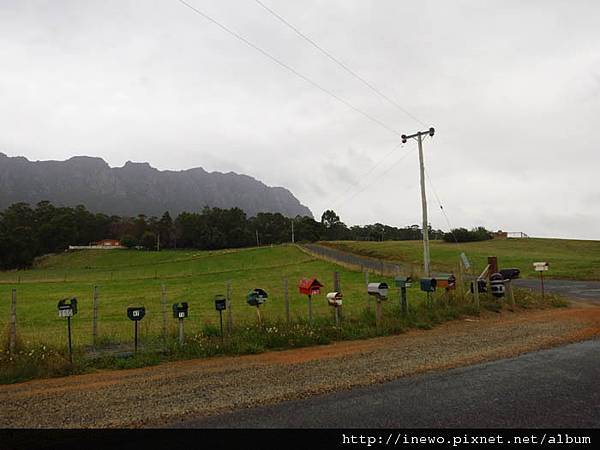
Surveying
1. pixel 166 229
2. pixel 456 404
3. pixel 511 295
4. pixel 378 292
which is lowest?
pixel 511 295

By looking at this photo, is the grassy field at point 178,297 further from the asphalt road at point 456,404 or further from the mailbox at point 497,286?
the asphalt road at point 456,404

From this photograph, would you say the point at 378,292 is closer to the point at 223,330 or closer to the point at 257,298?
the point at 257,298

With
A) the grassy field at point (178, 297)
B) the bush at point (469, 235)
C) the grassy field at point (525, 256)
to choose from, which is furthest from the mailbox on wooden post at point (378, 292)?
the bush at point (469, 235)

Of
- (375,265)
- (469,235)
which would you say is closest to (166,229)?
(469,235)

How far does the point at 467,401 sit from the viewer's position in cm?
565

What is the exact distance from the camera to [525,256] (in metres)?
51.6

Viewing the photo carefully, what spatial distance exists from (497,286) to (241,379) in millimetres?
12588

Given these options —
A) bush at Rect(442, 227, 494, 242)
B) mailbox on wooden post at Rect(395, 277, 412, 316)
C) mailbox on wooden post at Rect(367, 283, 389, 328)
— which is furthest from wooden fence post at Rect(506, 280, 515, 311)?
bush at Rect(442, 227, 494, 242)

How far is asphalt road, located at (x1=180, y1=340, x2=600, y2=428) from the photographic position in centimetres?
496

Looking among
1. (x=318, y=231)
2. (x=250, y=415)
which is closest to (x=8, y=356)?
(x=250, y=415)

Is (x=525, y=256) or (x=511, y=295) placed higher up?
(x=511, y=295)

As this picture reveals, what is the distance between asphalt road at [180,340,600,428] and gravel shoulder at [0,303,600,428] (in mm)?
442

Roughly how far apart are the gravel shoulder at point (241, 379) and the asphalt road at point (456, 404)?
1.45 ft

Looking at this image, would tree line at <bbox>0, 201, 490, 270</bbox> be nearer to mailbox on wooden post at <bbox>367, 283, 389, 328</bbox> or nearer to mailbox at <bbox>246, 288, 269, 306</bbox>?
mailbox on wooden post at <bbox>367, 283, 389, 328</bbox>
